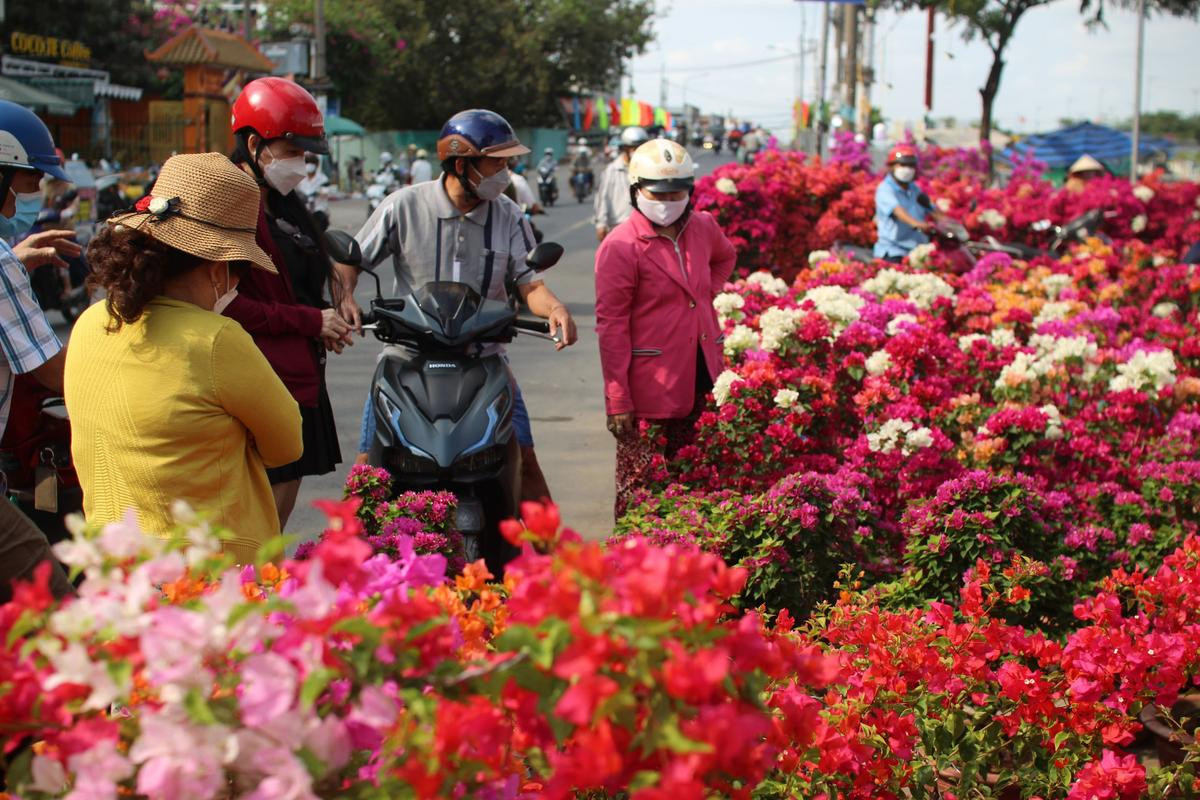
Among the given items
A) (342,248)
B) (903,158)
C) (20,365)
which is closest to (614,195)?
(903,158)

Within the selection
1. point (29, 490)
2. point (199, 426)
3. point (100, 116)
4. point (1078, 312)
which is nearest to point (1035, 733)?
point (199, 426)

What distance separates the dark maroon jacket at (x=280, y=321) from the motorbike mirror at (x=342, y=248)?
0.18 metres

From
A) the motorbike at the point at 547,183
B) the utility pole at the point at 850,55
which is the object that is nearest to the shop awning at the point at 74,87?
the motorbike at the point at 547,183

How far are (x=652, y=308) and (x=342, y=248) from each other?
1558 mm

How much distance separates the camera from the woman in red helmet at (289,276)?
4547 mm

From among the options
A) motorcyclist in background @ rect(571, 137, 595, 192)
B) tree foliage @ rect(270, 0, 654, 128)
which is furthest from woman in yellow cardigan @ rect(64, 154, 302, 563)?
tree foliage @ rect(270, 0, 654, 128)

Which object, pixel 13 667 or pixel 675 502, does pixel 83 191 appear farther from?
pixel 13 667

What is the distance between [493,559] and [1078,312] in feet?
17.2

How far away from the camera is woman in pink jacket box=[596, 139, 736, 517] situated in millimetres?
5934

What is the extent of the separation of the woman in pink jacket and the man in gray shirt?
51 cm

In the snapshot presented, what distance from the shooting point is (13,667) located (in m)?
1.71

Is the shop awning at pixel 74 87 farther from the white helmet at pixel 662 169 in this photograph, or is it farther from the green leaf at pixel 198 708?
the green leaf at pixel 198 708

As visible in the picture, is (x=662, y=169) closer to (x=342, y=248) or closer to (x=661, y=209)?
(x=661, y=209)

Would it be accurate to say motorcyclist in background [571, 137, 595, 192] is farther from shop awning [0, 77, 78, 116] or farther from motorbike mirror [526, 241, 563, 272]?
motorbike mirror [526, 241, 563, 272]
